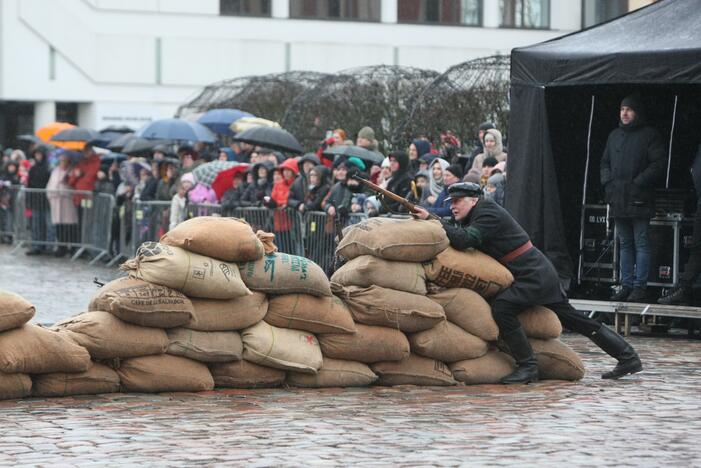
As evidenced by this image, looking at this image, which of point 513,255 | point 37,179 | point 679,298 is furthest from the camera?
point 37,179

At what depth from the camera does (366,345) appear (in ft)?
37.4

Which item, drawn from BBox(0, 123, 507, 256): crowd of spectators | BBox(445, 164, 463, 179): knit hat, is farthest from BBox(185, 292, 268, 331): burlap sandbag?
BBox(445, 164, 463, 179): knit hat

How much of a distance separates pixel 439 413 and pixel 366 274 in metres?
1.75

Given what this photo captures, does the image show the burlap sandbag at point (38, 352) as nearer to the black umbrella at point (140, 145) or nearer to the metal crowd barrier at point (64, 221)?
the metal crowd barrier at point (64, 221)

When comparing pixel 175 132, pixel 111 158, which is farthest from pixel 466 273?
pixel 111 158

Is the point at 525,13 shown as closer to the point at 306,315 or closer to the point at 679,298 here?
the point at 679,298

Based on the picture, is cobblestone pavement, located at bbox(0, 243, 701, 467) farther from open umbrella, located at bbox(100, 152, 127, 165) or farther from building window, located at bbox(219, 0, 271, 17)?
building window, located at bbox(219, 0, 271, 17)

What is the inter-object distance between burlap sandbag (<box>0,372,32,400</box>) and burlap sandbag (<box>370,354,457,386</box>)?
2.45 m

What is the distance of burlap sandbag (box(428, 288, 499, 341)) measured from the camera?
1169 cm

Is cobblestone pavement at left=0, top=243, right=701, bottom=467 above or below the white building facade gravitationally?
below

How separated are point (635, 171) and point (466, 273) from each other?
14.4 ft

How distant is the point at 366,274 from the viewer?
11.6 m

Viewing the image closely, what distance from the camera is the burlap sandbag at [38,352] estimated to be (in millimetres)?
10320

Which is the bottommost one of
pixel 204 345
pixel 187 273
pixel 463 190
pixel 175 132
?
pixel 204 345
